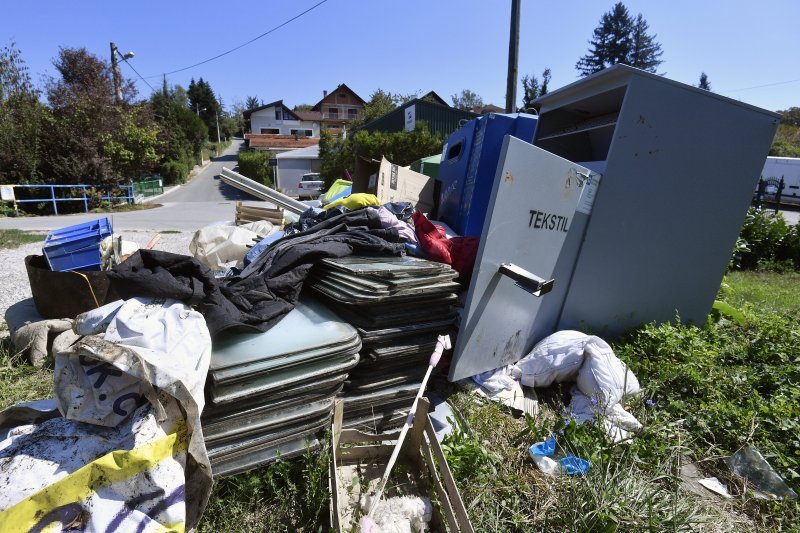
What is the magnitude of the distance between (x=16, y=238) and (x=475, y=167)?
8.89 metres

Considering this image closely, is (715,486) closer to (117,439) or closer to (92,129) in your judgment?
(117,439)

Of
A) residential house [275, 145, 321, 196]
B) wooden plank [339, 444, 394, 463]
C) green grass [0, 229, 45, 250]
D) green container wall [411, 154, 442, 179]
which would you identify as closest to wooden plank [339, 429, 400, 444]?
wooden plank [339, 444, 394, 463]

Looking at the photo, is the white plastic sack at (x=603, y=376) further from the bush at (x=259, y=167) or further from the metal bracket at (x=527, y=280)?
the bush at (x=259, y=167)

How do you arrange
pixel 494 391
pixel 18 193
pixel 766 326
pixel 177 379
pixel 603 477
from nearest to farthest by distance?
pixel 177 379
pixel 603 477
pixel 494 391
pixel 766 326
pixel 18 193

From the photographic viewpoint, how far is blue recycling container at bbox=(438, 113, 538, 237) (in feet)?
10.9

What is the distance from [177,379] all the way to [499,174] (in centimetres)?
170

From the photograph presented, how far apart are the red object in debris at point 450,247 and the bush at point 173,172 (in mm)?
28863

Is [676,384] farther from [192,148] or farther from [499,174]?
[192,148]

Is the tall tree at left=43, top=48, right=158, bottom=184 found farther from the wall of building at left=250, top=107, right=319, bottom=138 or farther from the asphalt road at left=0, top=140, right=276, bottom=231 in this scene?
the wall of building at left=250, top=107, right=319, bottom=138

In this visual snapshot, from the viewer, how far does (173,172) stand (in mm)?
27406

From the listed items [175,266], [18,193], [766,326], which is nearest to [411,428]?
[175,266]

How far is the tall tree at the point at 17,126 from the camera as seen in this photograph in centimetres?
1413

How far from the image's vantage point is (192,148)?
3528 cm

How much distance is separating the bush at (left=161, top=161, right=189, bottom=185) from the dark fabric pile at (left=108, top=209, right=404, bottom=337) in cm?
2872
